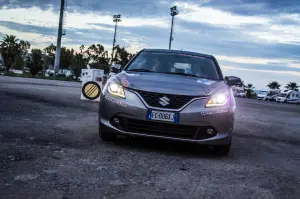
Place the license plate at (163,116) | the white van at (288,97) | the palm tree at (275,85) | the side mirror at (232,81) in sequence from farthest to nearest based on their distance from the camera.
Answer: the palm tree at (275,85)
the white van at (288,97)
the side mirror at (232,81)
the license plate at (163,116)

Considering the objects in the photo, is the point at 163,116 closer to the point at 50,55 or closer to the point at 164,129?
the point at 164,129

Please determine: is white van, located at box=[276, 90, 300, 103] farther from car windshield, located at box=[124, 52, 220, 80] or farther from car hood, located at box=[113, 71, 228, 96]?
car hood, located at box=[113, 71, 228, 96]

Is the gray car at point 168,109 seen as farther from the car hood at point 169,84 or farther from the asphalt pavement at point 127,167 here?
the asphalt pavement at point 127,167

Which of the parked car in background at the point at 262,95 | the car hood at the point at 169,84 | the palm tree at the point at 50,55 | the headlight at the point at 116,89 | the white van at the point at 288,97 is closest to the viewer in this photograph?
the car hood at the point at 169,84

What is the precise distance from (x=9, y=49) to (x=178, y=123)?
81.1m

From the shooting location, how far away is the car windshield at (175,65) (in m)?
6.32

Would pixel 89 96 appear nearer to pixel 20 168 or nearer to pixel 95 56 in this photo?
pixel 20 168

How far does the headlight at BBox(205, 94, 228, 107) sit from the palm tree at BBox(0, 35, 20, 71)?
Result: 73.7 m

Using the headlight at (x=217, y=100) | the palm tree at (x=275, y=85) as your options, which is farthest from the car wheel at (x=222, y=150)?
the palm tree at (x=275, y=85)

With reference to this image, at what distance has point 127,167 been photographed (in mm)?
4250

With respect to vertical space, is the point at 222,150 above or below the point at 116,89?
below

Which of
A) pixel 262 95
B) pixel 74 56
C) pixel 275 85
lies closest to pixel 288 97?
pixel 262 95

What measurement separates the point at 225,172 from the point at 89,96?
853 centimetres

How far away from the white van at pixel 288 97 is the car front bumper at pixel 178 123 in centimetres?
6046
